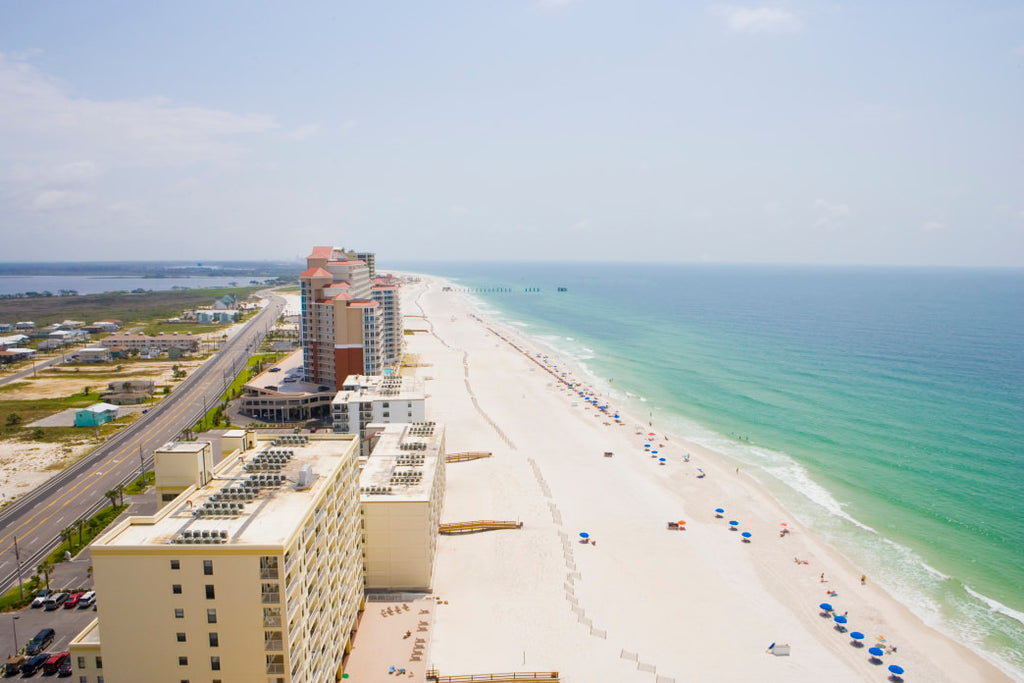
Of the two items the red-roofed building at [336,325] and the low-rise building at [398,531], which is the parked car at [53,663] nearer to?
the low-rise building at [398,531]

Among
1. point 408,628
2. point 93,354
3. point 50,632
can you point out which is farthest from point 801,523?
point 93,354

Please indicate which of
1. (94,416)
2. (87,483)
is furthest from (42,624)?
(94,416)

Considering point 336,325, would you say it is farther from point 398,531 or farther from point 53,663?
point 53,663

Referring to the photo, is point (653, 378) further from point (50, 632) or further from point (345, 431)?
point (50, 632)

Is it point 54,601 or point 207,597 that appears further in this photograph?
point 54,601

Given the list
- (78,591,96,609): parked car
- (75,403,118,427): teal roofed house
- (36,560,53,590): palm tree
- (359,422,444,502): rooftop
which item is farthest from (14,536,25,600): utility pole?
(75,403,118,427): teal roofed house

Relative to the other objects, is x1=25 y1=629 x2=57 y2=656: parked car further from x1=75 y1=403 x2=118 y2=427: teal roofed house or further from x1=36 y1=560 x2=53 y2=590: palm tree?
x1=75 y1=403 x2=118 y2=427: teal roofed house

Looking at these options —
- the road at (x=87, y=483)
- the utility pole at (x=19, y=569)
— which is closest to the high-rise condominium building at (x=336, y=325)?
the road at (x=87, y=483)
